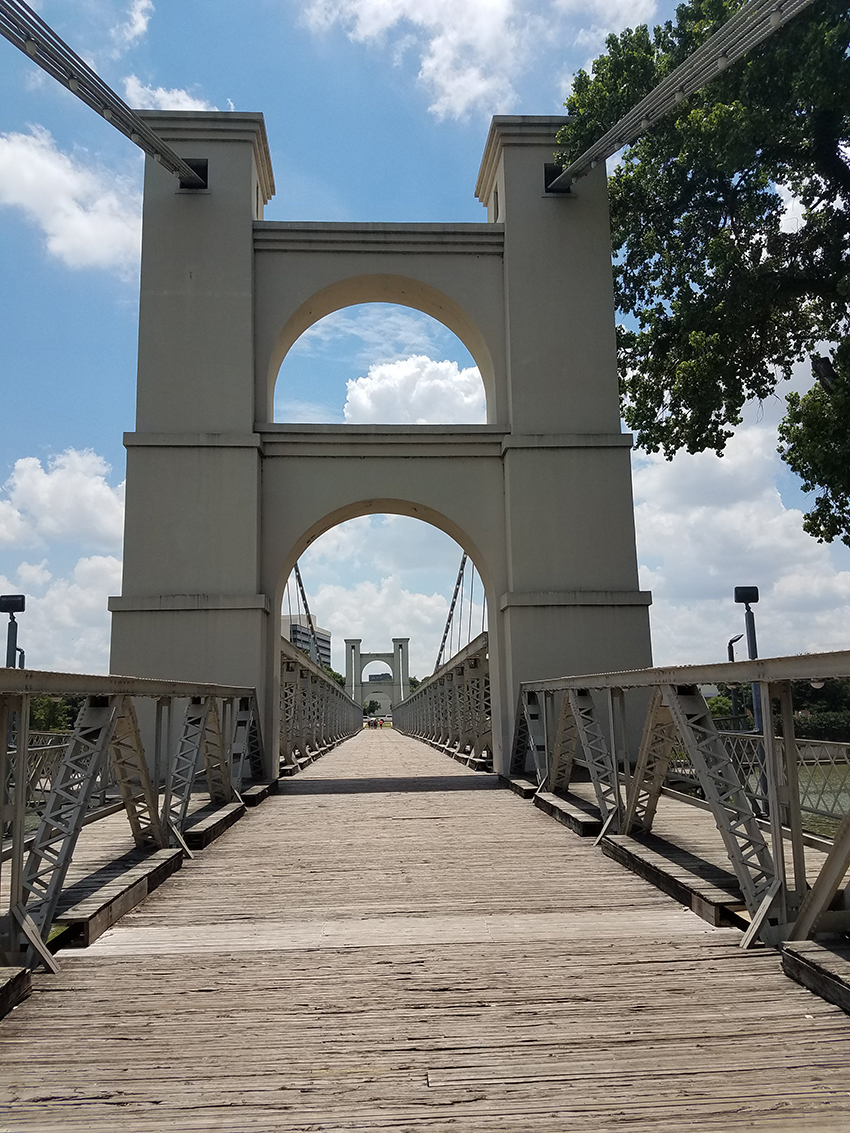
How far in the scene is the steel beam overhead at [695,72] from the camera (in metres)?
8.41

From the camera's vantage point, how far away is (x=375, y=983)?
11.3 feet

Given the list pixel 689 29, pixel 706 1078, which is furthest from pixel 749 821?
pixel 689 29

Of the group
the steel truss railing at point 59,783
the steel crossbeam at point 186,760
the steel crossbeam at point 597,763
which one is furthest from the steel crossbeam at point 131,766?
the steel crossbeam at point 597,763

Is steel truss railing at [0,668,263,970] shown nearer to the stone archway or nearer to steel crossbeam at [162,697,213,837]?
steel crossbeam at [162,697,213,837]

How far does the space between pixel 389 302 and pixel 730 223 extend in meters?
4.39

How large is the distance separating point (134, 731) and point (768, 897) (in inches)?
124

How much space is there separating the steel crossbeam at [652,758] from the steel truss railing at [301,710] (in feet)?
22.7

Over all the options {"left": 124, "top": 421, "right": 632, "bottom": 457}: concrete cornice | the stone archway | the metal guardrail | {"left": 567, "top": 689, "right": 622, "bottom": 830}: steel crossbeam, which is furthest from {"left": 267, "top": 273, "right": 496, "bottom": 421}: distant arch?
the metal guardrail

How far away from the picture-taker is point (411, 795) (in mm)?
9961

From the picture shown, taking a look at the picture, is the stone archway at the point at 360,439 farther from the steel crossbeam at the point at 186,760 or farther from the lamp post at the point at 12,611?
the steel crossbeam at the point at 186,760

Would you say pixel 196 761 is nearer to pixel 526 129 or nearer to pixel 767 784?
pixel 767 784

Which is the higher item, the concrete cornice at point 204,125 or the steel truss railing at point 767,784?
the concrete cornice at point 204,125

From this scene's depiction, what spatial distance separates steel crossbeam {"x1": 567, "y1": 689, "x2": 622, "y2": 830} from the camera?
6.22 metres

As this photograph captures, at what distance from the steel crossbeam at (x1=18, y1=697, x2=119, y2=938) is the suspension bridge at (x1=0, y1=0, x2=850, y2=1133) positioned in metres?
→ 0.02
